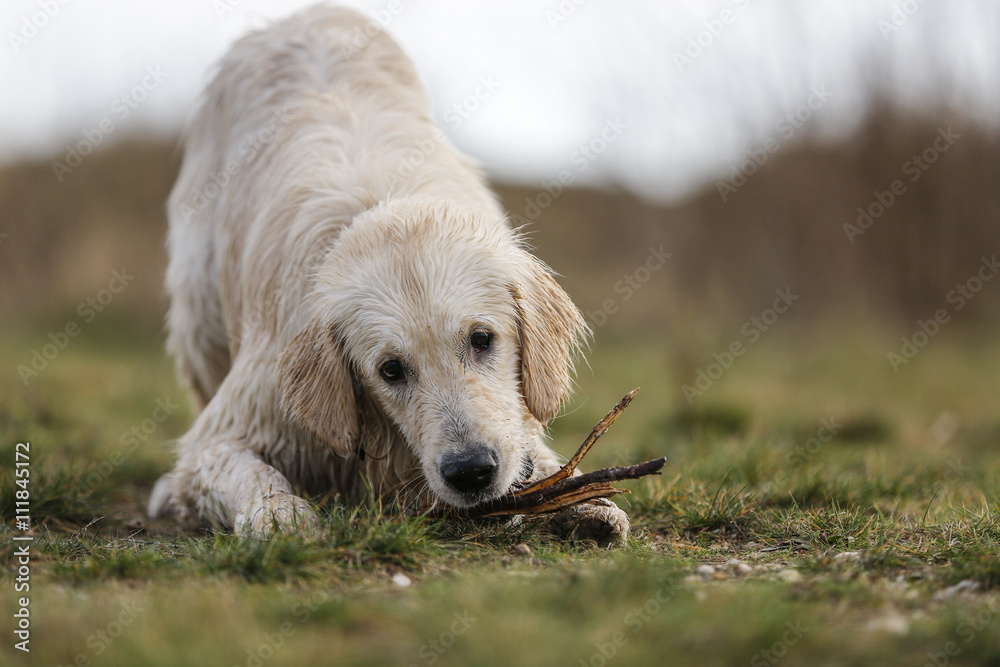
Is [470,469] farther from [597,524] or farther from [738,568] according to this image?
[738,568]

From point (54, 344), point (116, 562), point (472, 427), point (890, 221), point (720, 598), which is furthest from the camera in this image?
point (890, 221)

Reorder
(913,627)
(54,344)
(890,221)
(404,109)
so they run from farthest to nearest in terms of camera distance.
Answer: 1. (890,221)
2. (54,344)
3. (404,109)
4. (913,627)

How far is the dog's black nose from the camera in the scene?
3.19 meters

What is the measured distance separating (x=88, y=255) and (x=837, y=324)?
8.97 m

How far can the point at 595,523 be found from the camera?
3420 mm

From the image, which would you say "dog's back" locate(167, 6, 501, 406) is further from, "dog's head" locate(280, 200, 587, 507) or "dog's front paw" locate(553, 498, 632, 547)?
"dog's front paw" locate(553, 498, 632, 547)

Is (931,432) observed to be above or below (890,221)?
below

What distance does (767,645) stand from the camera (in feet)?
7.14

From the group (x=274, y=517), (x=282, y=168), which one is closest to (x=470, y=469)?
(x=274, y=517)

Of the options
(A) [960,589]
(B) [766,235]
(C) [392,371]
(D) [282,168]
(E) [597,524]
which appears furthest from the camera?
(B) [766,235]

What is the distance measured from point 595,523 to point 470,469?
1.85ft

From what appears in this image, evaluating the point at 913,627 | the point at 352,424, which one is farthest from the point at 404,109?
the point at 913,627

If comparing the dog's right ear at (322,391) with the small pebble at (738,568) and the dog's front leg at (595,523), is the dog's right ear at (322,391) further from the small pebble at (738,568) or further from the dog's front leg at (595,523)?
the small pebble at (738,568)

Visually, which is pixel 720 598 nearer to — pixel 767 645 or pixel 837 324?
pixel 767 645
